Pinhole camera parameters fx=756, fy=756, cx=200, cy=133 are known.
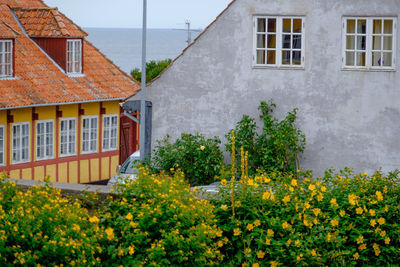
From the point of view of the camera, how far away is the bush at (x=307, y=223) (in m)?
7.95

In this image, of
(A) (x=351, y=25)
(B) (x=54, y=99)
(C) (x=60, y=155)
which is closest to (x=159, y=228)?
(A) (x=351, y=25)

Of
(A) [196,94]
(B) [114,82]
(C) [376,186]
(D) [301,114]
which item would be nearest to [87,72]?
(B) [114,82]

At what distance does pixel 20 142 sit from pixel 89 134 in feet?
11.0

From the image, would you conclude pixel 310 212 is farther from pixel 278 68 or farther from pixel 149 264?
pixel 278 68

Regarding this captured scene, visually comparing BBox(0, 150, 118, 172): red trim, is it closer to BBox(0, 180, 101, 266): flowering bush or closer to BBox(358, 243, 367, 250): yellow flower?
BBox(0, 180, 101, 266): flowering bush

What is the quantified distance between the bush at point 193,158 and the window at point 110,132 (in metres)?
9.62

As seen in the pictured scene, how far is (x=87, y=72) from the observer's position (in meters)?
27.4

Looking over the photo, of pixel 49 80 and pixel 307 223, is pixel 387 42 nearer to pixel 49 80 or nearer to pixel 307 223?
pixel 307 223

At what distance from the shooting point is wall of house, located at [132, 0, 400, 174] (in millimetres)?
17719

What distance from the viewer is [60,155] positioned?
25.2 m

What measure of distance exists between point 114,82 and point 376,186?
19.9 metres

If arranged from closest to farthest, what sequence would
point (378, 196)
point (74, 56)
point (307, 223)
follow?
point (307, 223), point (378, 196), point (74, 56)

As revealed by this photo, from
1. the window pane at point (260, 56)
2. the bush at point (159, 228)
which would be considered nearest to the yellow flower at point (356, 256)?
the bush at point (159, 228)

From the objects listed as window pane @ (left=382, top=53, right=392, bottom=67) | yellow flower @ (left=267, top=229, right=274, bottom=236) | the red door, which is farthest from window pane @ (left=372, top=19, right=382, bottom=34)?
the red door
